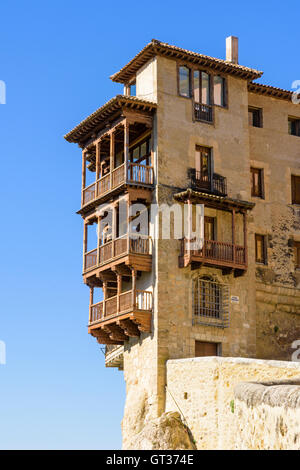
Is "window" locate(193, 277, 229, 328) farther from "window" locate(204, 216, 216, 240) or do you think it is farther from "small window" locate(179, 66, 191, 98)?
"small window" locate(179, 66, 191, 98)

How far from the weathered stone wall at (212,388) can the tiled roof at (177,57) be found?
1301cm

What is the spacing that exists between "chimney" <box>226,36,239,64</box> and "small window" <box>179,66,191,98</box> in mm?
3440

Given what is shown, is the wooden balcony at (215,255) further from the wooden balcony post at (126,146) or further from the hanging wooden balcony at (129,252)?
the wooden balcony post at (126,146)

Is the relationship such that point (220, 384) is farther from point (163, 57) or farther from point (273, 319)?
point (163, 57)

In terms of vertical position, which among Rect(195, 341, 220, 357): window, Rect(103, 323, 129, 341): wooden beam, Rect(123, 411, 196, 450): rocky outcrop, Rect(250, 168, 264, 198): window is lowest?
Rect(123, 411, 196, 450): rocky outcrop

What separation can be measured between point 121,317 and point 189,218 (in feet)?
15.9

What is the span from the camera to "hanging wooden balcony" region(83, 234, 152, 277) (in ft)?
114

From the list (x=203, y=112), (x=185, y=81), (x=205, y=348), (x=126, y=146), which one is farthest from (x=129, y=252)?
(x=185, y=81)

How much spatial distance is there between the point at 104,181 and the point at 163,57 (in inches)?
229

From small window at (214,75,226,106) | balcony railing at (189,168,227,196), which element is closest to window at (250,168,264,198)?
balcony railing at (189,168,227,196)

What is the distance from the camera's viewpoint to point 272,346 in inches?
1480

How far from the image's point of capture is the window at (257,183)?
3944 cm

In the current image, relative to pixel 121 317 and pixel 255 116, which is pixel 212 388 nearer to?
pixel 121 317

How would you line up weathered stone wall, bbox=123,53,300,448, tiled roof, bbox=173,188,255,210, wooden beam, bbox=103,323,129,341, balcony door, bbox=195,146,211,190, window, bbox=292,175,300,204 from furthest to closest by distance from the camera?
window, bbox=292,175,300,204 < balcony door, bbox=195,146,211,190 < wooden beam, bbox=103,323,129,341 < tiled roof, bbox=173,188,255,210 < weathered stone wall, bbox=123,53,300,448
